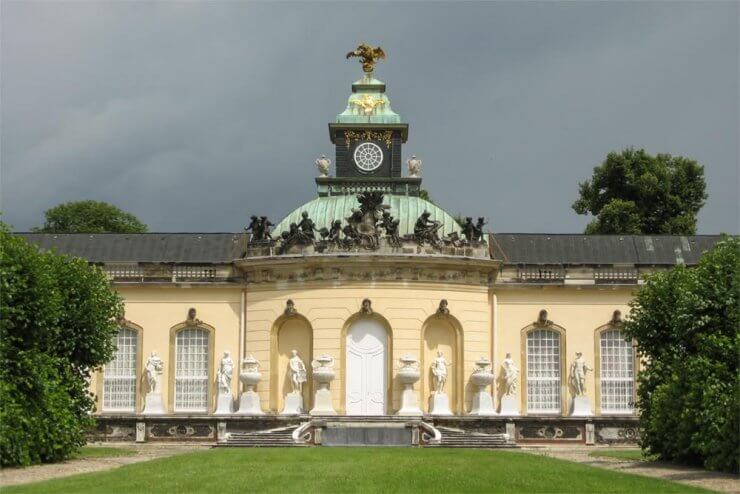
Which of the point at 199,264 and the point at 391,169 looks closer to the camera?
the point at 199,264

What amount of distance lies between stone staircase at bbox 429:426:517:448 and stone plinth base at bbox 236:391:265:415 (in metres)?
6.75

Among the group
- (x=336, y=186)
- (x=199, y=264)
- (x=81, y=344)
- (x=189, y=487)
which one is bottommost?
(x=189, y=487)

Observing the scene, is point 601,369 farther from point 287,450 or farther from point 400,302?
point 287,450

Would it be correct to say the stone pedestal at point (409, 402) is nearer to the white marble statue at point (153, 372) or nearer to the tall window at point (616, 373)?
the tall window at point (616, 373)

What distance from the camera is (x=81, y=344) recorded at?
129 feet

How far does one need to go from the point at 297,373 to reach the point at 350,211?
679 cm

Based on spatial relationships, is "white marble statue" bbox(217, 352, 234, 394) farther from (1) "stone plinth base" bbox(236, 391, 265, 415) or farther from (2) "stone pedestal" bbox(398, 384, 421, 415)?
(2) "stone pedestal" bbox(398, 384, 421, 415)

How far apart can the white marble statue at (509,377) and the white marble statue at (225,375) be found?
955 centimetres

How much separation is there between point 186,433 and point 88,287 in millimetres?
9683

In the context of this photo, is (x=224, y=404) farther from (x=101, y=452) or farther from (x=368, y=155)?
(x=368, y=155)

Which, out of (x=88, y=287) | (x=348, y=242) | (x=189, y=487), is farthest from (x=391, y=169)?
(x=189, y=487)

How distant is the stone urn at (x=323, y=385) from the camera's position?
47500mm

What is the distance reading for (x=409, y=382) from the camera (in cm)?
Result: 4794

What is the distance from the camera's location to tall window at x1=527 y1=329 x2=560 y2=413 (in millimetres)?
50781
